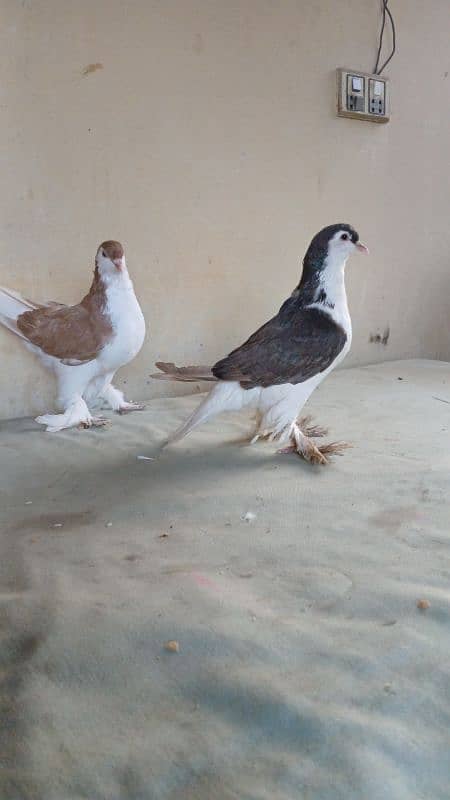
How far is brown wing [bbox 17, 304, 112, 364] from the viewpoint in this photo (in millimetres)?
2156

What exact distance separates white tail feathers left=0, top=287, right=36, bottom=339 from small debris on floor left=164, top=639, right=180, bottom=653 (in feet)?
4.68

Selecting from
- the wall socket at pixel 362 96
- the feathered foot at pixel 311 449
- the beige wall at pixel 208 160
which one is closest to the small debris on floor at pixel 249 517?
the feathered foot at pixel 311 449

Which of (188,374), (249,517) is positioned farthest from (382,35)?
(249,517)

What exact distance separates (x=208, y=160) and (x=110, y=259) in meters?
0.74

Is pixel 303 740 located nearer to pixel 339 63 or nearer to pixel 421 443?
pixel 421 443

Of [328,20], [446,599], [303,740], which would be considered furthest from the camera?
[328,20]

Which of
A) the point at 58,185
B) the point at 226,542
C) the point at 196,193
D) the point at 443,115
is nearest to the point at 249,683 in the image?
the point at 226,542

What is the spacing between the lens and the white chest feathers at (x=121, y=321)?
217cm

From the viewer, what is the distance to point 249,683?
2.97 feet

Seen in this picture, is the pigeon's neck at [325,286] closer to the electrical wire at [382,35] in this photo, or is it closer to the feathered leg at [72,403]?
the feathered leg at [72,403]

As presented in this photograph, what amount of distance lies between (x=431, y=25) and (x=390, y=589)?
305cm

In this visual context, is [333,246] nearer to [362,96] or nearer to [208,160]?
[208,160]

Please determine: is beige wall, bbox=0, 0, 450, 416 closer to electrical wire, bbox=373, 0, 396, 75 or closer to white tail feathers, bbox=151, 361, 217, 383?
electrical wire, bbox=373, 0, 396, 75

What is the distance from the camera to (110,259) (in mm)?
2137
